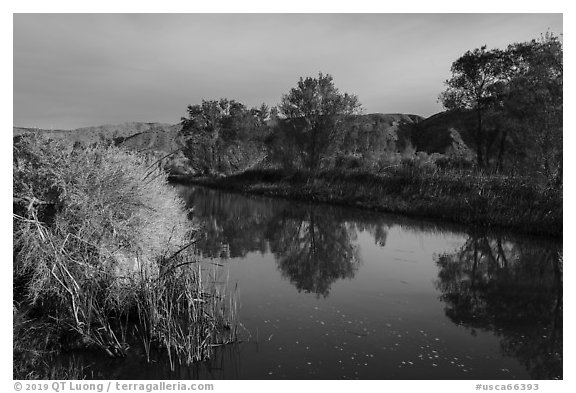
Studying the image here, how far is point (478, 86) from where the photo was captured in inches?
1164

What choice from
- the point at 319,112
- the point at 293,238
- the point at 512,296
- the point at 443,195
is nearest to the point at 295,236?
the point at 293,238

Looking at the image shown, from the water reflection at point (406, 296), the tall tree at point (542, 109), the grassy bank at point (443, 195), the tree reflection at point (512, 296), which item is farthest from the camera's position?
the tall tree at point (542, 109)

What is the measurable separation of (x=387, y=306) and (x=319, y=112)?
87.3 ft

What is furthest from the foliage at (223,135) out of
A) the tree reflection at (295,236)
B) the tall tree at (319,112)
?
the tree reflection at (295,236)

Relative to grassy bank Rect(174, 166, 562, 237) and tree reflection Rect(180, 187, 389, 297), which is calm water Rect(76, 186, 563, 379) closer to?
tree reflection Rect(180, 187, 389, 297)

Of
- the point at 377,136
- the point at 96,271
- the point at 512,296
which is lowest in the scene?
the point at 512,296

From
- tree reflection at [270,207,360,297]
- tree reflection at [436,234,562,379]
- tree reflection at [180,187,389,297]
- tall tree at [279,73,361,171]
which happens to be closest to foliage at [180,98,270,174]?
tall tree at [279,73,361,171]

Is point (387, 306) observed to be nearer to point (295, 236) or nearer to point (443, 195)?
point (295, 236)

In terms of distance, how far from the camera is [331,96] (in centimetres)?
3356

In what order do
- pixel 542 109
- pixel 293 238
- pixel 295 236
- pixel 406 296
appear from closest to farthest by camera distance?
pixel 406 296 → pixel 293 238 → pixel 295 236 → pixel 542 109

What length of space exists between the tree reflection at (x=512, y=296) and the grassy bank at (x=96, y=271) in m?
4.60

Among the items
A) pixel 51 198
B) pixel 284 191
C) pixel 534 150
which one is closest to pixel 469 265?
pixel 534 150

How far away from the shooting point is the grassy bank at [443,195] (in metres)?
16.1

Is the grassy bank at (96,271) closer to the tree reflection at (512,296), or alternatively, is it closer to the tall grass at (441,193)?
the tree reflection at (512,296)
